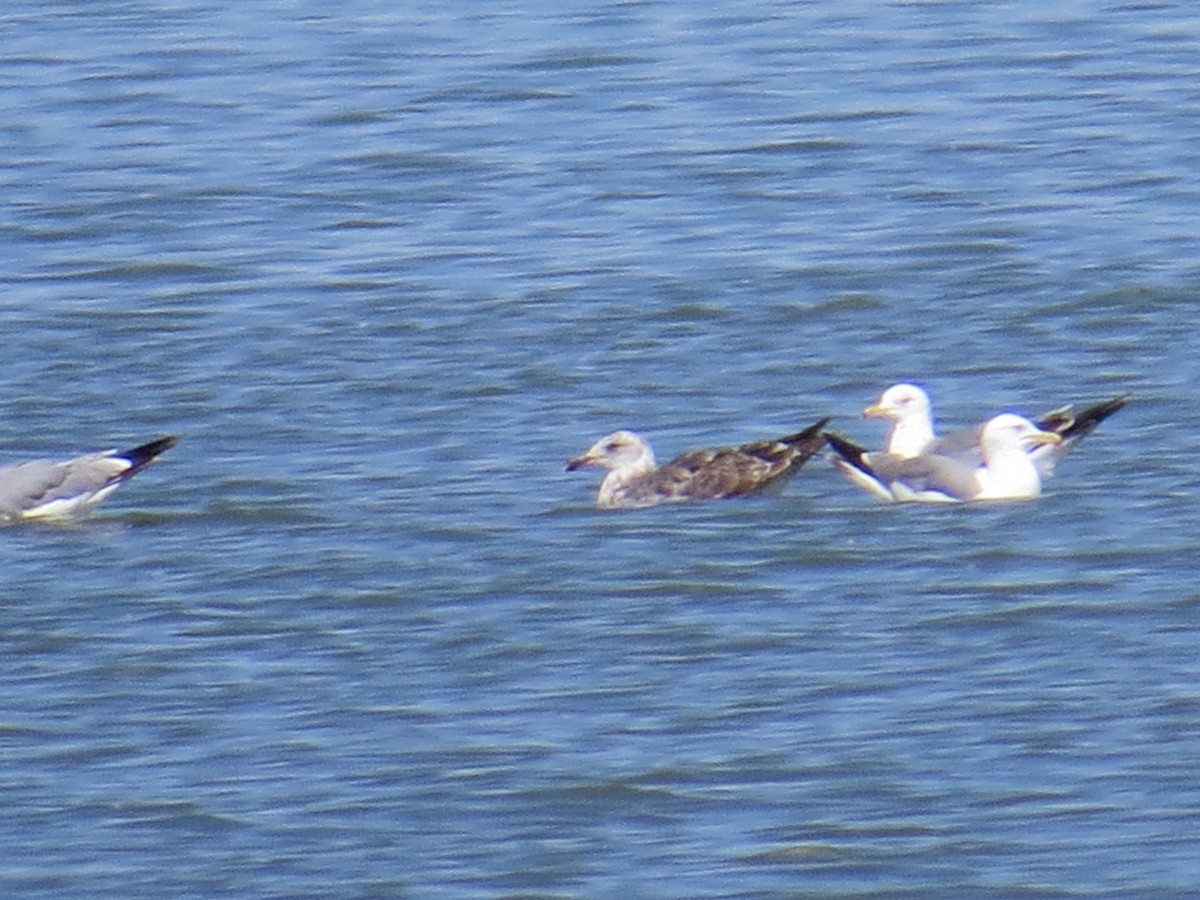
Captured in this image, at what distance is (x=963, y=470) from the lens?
478 inches

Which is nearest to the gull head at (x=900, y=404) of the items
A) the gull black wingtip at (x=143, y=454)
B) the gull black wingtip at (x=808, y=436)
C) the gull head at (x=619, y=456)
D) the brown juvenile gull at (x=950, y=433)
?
the brown juvenile gull at (x=950, y=433)

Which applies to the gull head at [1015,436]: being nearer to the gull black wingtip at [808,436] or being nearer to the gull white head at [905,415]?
the gull white head at [905,415]

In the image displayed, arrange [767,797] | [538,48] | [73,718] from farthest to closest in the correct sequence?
[538,48] → [73,718] → [767,797]

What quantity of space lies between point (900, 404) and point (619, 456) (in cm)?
121

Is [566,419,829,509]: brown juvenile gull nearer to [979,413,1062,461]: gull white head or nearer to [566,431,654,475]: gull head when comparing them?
[566,431,654,475]: gull head

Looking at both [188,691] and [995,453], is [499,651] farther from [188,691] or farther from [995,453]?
[995,453]

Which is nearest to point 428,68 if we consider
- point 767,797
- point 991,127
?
point 991,127

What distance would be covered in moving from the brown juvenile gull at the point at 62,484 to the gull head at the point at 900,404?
2.78 metres

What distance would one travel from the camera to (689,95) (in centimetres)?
1988

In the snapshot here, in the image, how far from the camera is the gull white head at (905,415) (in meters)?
12.6

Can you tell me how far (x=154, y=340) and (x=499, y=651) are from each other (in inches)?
199

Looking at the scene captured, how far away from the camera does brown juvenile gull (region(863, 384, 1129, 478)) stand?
1220 centimetres

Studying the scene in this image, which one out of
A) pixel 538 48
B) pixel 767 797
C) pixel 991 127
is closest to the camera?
pixel 767 797

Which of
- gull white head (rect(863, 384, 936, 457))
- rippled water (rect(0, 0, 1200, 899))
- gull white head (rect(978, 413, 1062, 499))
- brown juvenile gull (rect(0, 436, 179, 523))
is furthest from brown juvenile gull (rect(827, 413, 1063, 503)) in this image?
brown juvenile gull (rect(0, 436, 179, 523))
